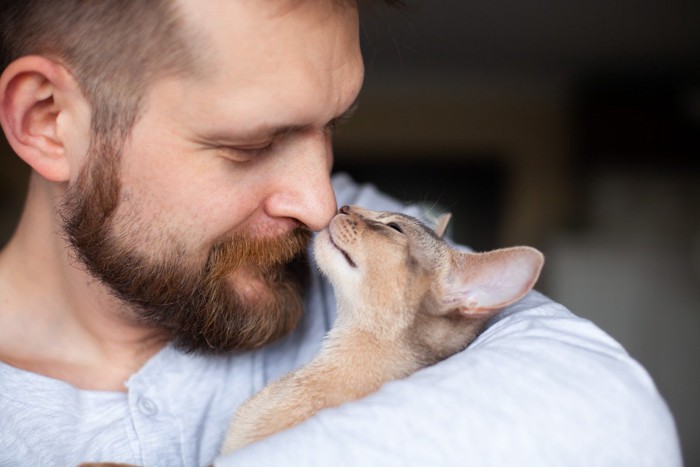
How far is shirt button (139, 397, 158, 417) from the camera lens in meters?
1.52

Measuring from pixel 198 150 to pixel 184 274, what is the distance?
0.26 m

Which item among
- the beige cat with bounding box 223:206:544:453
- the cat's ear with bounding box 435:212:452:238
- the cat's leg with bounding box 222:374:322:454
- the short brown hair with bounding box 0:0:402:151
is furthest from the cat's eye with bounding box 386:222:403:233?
the short brown hair with bounding box 0:0:402:151

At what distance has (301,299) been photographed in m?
1.72

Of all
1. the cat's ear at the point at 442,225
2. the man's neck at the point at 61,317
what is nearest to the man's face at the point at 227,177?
the man's neck at the point at 61,317

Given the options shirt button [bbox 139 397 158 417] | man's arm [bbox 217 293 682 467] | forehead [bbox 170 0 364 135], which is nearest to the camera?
man's arm [bbox 217 293 682 467]

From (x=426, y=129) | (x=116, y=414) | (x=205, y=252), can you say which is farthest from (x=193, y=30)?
(x=426, y=129)

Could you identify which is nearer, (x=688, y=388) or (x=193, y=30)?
(x=193, y=30)

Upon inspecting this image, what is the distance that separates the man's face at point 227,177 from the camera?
1312mm

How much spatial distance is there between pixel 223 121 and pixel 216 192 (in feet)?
0.51

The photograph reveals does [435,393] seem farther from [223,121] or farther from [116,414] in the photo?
[116,414]

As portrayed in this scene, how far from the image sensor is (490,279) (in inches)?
58.8

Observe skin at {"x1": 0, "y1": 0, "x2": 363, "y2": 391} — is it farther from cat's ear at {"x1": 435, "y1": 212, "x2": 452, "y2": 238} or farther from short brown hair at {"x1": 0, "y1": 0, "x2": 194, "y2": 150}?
cat's ear at {"x1": 435, "y1": 212, "x2": 452, "y2": 238}

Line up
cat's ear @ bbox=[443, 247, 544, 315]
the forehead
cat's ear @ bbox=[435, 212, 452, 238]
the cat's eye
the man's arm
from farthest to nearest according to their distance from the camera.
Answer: cat's ear @ bbox=[435, 212, 452, 238], the cat's eye, cat's ear @ bbox=[443, 247, 544, 315], the forehead, the man's arm

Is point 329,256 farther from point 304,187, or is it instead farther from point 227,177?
point 227,177
